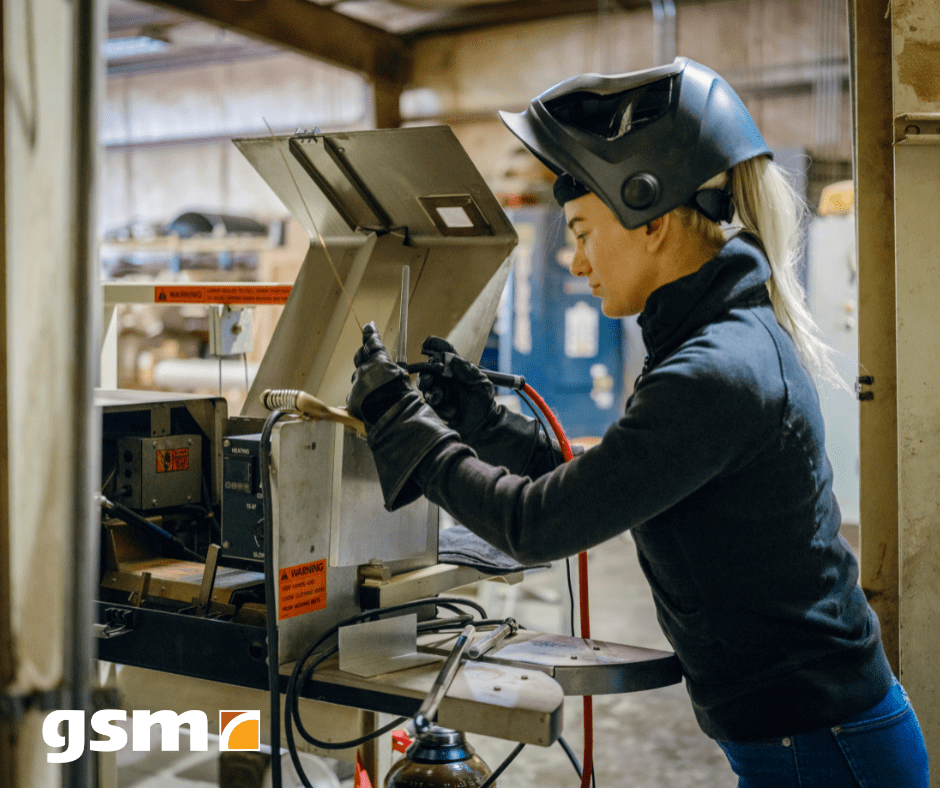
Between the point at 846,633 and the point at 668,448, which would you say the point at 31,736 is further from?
the point at 846,633

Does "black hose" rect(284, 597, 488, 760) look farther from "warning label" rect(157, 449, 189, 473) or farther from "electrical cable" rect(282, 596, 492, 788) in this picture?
"warning label" rect(157, 449, 189, 473)

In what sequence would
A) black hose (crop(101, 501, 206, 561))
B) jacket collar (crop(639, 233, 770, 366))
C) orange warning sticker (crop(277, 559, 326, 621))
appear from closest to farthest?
jacket collar (crop(639, 233, 770, 366)) < orange warning sticker (crop(277, 559, 326, 621)) < black hose (crop(101, 501, 206, 561))

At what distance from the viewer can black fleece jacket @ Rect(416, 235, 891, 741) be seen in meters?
0.89

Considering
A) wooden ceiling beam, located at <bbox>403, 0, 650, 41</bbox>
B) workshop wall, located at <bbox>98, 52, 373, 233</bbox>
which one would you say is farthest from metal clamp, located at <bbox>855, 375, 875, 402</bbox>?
workshop wall, located at <bbox>98, 52, 373, 233</bbox>

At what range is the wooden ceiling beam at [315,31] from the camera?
14.0ft

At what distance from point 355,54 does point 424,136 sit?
4189 millimetres

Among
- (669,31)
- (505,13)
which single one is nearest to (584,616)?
(669,31)

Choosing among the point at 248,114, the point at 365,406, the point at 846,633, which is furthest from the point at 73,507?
the point at 248,114

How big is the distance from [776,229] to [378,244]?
27.8 inches

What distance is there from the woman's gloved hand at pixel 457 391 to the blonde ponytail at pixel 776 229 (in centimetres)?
38

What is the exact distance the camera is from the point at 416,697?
1043 mm

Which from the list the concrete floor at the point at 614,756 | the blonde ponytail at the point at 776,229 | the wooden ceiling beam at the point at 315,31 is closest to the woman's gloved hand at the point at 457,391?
the blonde ponytail at the point at 776,229

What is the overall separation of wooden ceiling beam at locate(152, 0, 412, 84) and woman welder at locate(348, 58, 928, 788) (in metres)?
3.57

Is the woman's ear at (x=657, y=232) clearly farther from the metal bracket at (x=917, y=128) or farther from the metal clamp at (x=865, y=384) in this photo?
the metal clamp at (x=865, y=384)
